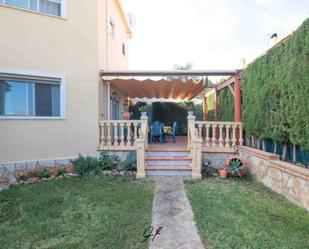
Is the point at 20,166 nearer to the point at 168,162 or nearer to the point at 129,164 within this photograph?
the point at 129,164

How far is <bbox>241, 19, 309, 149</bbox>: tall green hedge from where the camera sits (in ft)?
20.7

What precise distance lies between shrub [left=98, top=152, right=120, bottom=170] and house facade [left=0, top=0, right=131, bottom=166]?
0.72 m

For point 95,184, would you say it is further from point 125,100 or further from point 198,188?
point 125,100

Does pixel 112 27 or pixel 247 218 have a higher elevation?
pixel 112 27

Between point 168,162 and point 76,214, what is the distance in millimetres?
5071

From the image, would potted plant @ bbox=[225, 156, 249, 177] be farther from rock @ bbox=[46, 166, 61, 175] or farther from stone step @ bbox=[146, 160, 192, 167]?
rock @ bbox=[46, 166, 61, 175]

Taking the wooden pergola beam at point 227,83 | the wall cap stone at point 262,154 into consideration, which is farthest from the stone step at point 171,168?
the wooden pergola beam at point 227,83

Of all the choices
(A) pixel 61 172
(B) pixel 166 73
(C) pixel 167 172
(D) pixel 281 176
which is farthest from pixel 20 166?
(D) pixel 281 176

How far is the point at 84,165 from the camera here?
9.85 m

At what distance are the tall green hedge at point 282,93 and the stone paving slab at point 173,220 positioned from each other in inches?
145

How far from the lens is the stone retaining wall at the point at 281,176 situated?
593 cm

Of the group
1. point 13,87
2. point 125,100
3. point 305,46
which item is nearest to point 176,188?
point 305,46

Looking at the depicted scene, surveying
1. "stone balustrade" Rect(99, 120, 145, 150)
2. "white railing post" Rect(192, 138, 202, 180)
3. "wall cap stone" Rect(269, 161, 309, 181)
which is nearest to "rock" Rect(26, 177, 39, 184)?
"stone balustrade" Rect(99, 120, 145, 150)

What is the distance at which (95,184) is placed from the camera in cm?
836
